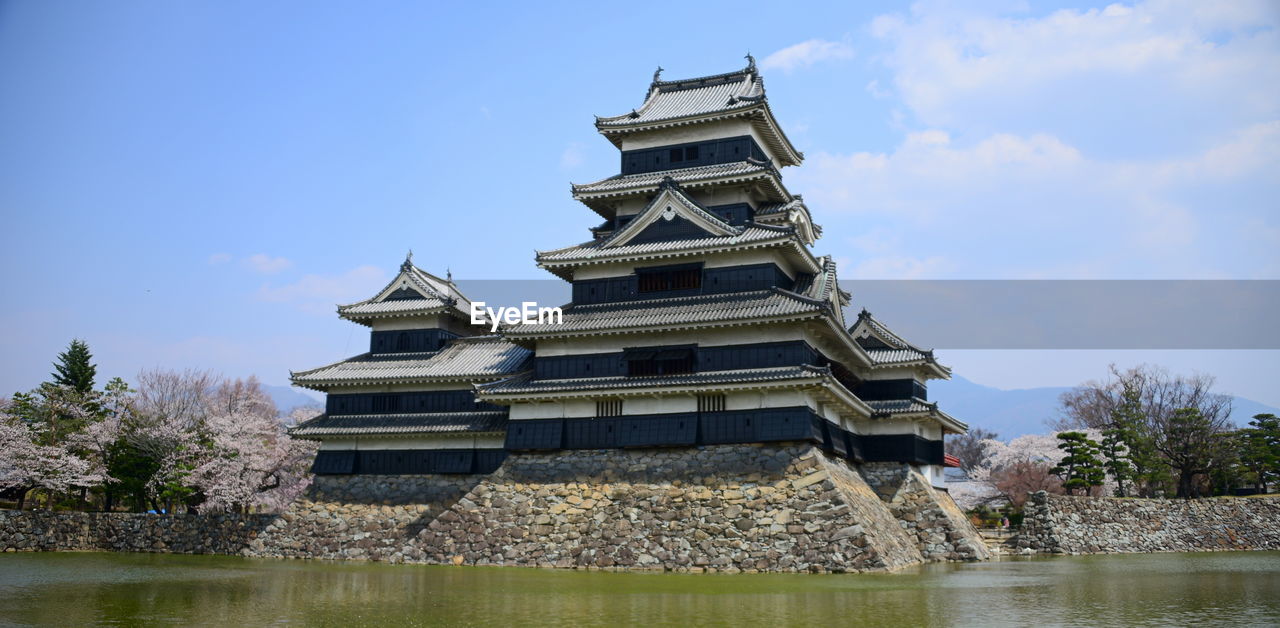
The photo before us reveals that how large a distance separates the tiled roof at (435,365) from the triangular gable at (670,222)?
684cm

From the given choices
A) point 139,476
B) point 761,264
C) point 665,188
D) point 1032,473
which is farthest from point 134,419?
point 1032,473

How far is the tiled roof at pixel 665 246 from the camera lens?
3200 centimetres

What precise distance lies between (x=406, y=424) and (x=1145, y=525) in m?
32.1

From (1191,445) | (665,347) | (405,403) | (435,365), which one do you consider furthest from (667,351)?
(1191,445)

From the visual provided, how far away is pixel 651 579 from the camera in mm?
25188

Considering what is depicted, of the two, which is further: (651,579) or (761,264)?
(761,264)

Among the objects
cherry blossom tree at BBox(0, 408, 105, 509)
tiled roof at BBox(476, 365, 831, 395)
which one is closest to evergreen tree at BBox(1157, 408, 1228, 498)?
tiled roof at BBox(476, 365, 831, 395)

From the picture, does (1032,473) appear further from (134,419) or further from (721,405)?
(134,419)

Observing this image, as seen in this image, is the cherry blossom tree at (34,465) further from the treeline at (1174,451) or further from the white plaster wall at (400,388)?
the treeline at (1174,451)

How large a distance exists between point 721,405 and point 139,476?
2712 cm

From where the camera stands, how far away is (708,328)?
Answer: 104 ft

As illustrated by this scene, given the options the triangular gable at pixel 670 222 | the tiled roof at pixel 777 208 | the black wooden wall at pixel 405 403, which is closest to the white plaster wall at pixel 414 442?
the black wooden wall at pixel 405 403

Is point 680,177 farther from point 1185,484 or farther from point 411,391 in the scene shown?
point 1185,484

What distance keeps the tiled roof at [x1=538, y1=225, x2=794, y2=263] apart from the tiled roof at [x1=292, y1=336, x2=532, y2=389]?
5186 mm
